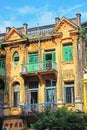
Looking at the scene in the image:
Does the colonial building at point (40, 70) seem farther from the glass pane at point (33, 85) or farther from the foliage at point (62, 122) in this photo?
the foliage at point (62, 122)

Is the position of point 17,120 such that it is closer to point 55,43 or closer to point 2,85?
point 2,85

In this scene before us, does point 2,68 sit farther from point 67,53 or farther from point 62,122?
point 62,122

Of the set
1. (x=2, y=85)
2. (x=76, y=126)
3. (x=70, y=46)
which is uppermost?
(x=70, y=46)

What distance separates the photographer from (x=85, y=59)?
117 ft

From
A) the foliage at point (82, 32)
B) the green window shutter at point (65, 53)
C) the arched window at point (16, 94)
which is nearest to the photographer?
the foliage at point (82, 32)

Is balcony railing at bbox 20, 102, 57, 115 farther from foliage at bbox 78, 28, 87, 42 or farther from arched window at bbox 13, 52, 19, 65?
foliage at bbox 78, 28, 87, 42

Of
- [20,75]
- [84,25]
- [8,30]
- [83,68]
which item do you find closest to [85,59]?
[83,68]

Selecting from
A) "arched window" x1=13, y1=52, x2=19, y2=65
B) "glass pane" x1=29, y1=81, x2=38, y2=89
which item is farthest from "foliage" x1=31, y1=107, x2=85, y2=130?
"arched window" x1=13, y1=52, x2=19, y2=65

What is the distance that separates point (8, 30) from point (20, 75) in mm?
5321

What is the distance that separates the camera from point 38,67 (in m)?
36.0

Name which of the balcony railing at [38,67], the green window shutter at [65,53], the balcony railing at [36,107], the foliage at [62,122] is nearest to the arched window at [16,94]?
the balcony railing at [36,107]

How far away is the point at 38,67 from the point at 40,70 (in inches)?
22.9

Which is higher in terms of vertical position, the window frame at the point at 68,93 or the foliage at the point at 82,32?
the foliage at the point at 82,32

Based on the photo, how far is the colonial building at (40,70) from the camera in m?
35.2
